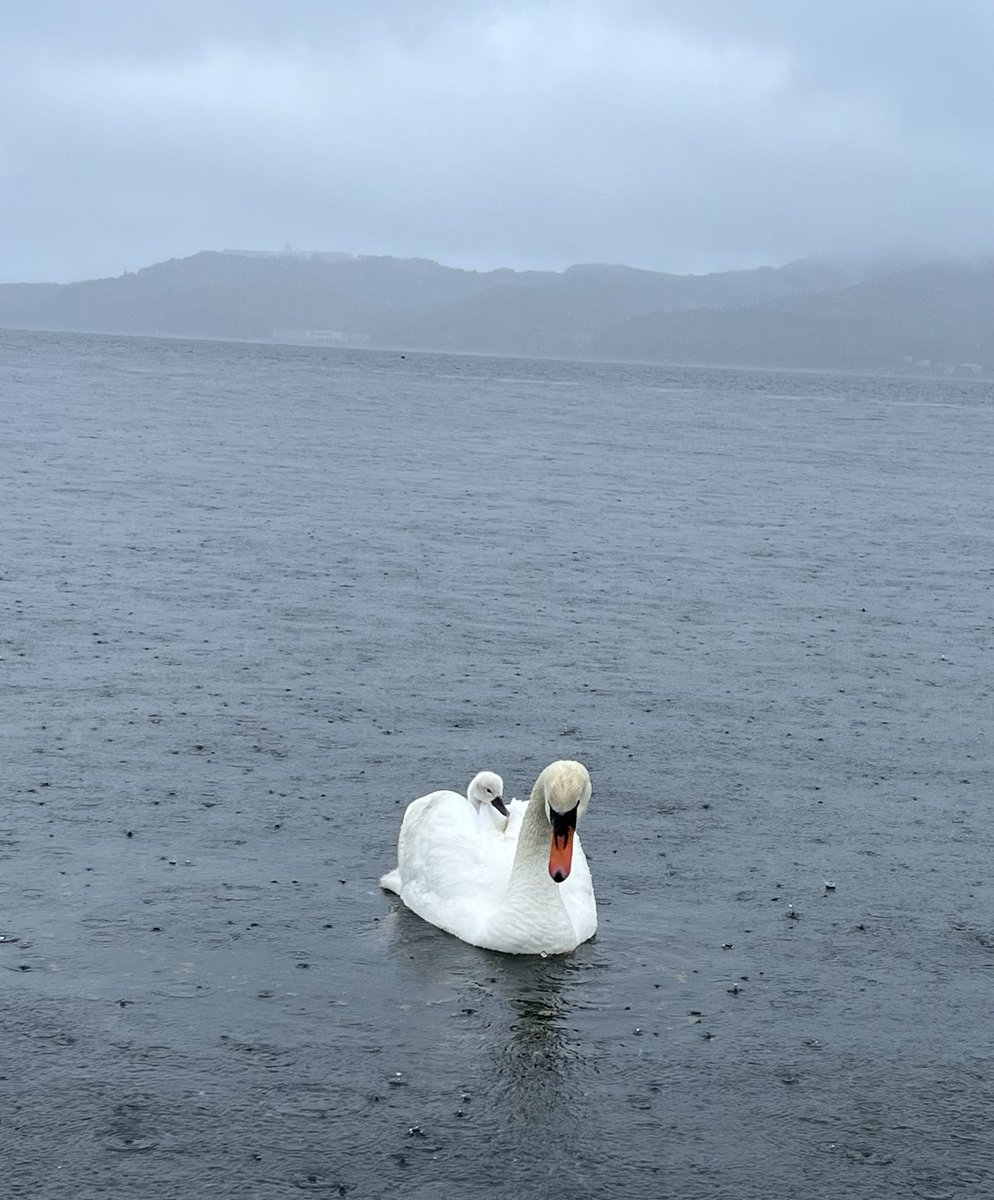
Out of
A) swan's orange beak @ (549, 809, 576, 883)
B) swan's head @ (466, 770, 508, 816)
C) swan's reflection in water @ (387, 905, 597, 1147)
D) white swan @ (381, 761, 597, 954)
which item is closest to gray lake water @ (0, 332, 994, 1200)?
swan's reflection in water @ (387, 905, 597, 1147)

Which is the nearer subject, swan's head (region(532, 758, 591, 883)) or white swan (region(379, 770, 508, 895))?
swan's head (region(532, 758, 591, 883))

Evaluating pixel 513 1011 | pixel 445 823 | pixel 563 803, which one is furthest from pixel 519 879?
pixel 513 1011

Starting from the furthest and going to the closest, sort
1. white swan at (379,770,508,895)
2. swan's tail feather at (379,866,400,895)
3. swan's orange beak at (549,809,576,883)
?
swan's tail feather at (379,866,400,895)
white swan at (379,770,508,895)
swan's orange beak at (549,809,576,883)

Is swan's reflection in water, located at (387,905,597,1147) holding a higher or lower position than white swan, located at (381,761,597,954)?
lower

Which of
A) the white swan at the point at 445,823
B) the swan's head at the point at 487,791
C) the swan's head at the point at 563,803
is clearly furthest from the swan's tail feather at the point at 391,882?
the swan's head at the point at 563,803

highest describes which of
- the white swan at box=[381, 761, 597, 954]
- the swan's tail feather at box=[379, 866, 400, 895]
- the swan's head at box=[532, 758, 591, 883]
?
the swan's head at box=[532, 758, 591, 883]

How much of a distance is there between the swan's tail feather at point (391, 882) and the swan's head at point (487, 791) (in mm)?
939

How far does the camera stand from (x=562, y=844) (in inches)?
492

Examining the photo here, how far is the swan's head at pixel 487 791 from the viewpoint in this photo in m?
14.5

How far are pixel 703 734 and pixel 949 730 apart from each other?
3021mm

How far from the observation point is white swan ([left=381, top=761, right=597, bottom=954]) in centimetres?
1247

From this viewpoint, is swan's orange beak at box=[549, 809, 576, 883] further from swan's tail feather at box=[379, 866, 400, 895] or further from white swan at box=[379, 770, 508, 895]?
swan's tail feather at box=[379, 866, 400, 895]

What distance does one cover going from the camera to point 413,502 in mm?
41688

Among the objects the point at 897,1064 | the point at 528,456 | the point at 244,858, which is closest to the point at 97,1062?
the point at 244,858
